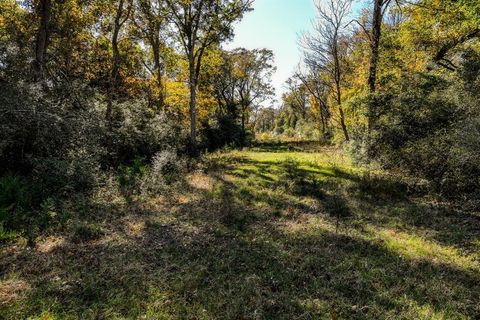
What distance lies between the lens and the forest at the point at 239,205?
418 centimetres

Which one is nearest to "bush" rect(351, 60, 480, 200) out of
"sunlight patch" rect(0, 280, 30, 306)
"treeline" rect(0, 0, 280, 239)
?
"treeline" rect(0, 0, 280, 239)

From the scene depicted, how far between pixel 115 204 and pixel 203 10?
1125 cm

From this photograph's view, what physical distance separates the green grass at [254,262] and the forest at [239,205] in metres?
0.03

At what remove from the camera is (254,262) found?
16.9 feet

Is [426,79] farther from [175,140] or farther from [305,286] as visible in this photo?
[175,140]

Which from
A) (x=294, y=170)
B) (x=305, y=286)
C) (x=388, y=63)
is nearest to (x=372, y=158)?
(x=294, y=170)

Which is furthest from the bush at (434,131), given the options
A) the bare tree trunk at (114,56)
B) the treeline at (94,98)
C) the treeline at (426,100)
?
the bare tree trunk at (114,56)

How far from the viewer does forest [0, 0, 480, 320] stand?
13.7 feet

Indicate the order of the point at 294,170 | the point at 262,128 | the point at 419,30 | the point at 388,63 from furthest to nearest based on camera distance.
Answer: the point at 262,128 → the point at 388,63 → the point at 419,30 → the point at 294,170

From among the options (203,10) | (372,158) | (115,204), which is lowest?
Answer: (115,204)

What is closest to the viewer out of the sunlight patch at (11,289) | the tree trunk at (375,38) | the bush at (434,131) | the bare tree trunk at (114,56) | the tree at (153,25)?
the sunlight patch at (11,289)

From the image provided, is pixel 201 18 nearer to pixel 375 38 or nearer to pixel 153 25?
pixel 153 25

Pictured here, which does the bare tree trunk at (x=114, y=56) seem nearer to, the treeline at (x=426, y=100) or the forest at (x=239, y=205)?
the forest at (x=239, y=205)

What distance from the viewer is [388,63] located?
46.1ft
